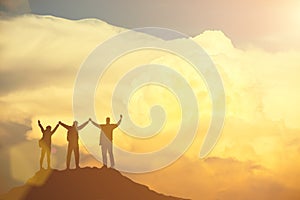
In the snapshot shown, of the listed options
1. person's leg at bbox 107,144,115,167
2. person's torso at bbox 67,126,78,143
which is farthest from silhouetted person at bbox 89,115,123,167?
person's torso at bbox 67,126,78,143

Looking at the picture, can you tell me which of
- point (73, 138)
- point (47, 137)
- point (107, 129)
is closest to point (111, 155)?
point (107, 129)

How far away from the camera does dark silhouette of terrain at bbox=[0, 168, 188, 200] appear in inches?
344

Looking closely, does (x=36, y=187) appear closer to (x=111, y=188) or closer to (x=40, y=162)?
(x=40, y=162)

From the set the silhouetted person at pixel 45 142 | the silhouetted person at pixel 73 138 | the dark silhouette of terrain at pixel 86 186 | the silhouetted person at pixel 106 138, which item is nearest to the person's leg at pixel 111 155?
the silhouetted person at pixel 106 138

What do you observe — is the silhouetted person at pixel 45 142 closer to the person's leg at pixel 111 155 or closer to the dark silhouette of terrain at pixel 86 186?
the dark silhouette of terrain at pixel 86 186

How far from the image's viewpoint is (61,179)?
8.80 meters

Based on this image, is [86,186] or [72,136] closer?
[72,136]

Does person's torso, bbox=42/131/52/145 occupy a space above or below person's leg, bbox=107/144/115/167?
above

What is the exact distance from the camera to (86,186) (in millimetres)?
8883

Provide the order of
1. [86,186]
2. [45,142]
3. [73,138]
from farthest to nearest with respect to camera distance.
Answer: [86,186], [73,138], [45,142]

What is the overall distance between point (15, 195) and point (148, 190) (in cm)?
229

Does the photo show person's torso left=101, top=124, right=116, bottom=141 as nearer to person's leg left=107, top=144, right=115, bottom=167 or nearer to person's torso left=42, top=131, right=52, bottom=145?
person's leg left=107, top=144, right=115, bottom=167

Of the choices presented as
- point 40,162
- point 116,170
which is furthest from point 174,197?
point 40,162

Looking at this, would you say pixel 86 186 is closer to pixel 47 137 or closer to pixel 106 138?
pixel 106 138
